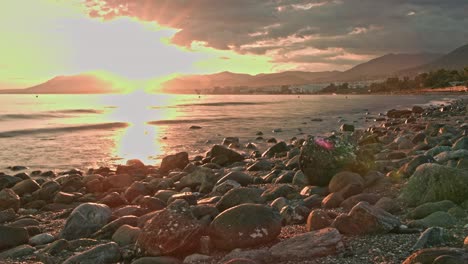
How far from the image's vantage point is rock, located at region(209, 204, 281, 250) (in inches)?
238

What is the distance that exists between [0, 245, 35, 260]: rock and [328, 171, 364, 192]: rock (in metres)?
5.49

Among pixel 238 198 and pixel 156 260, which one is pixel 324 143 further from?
pixel 156 260

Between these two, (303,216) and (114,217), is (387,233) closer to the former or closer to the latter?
(303,216)

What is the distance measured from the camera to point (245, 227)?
6.09 metres

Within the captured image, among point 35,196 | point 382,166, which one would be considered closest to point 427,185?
point 382,166

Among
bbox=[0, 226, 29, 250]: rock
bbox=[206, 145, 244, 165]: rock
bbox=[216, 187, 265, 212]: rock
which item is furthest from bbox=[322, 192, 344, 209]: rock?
bbox=[206, 145, 244, 165]: rock

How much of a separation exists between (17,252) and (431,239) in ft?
20.1

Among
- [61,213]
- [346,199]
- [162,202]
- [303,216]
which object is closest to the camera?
[303,216]

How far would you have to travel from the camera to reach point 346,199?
7.84 meters

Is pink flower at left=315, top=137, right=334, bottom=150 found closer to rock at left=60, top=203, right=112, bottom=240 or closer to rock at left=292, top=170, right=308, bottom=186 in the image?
rock at left=292, top=170, right=308, bottom=186

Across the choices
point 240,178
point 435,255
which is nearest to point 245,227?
point 435,255

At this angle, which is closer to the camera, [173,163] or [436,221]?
[436,221]

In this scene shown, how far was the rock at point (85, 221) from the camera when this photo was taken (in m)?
7.96

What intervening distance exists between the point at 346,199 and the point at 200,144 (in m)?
17.6
